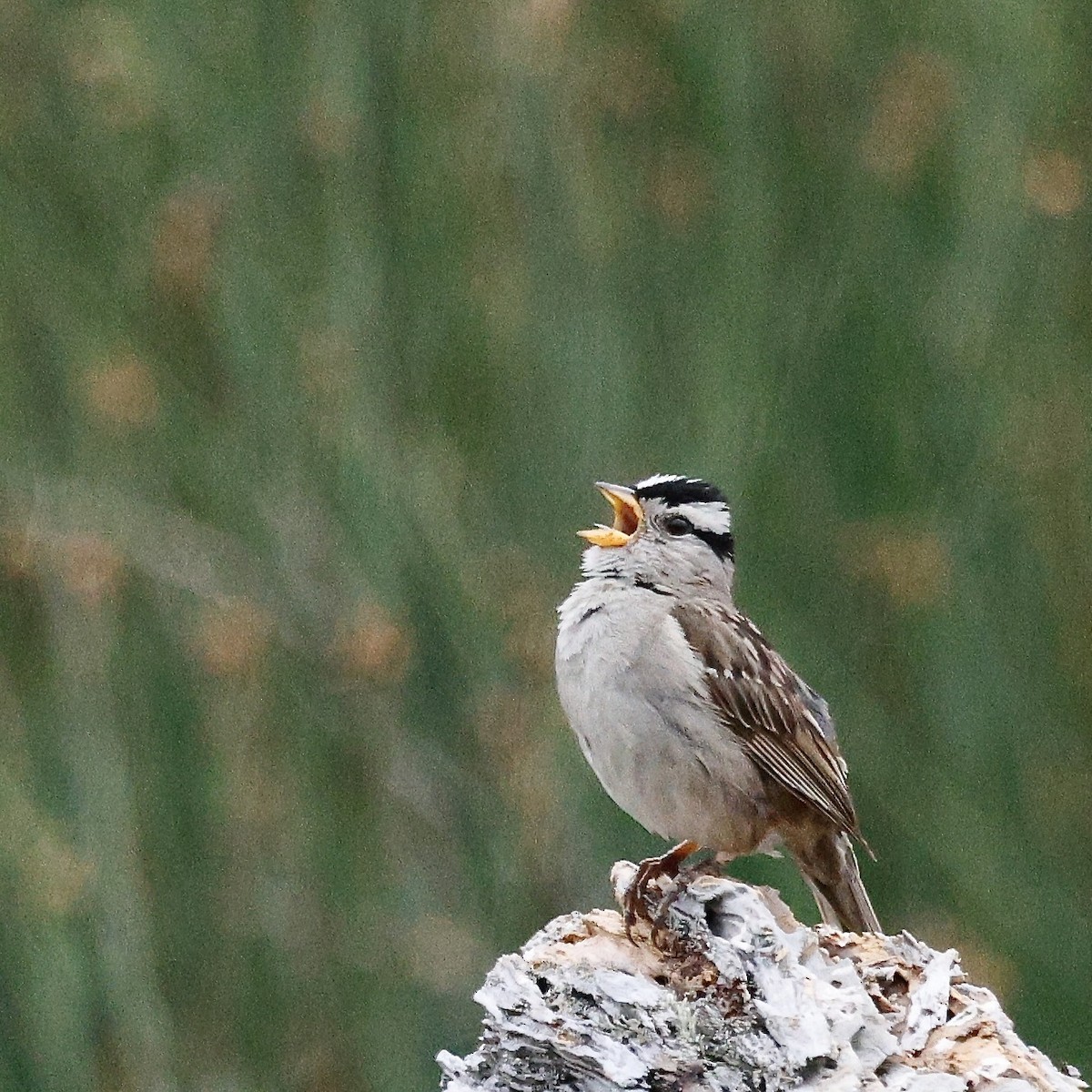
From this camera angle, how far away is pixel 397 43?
4.35 m

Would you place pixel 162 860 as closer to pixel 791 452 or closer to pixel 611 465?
pixel 611 465

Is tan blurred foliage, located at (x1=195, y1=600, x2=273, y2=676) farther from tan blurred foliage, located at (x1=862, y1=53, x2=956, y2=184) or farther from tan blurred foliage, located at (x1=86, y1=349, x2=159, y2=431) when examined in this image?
tan blurred foliage, located at (x1=862, y1=53, x2=956, y2=184)

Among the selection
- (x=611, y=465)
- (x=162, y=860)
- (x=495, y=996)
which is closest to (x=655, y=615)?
(x=611, y=465)

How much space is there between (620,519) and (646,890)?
112 cm

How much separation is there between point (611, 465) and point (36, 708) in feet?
4.83

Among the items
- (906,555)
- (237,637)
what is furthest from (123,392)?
(906,555)

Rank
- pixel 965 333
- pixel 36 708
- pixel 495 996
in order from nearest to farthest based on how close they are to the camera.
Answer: pixel 495 996, pixel 965 333, pixel 36 708

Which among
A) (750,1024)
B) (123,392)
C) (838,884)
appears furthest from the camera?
(123,392)

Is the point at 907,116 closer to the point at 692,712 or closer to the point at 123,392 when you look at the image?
the point at 692,712

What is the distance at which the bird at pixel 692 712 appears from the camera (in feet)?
10.9

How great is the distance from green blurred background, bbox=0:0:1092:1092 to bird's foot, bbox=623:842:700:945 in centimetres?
119

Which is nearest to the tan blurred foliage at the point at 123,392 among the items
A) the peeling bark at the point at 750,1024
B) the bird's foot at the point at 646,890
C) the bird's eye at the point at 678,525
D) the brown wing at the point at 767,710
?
the bird's eye at the point at 678,525

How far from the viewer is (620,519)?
147 inches

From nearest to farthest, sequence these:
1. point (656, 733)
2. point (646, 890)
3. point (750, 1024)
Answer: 1. point (750, 1024)
2. point (646, 890)
3. point (656, 733)
